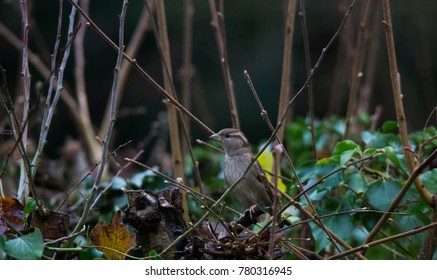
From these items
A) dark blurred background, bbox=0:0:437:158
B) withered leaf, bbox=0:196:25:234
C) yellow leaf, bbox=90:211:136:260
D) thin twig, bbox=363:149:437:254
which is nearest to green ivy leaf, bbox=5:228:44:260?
withered leaf, bbox=0:196:25:234

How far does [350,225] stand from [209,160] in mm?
2076

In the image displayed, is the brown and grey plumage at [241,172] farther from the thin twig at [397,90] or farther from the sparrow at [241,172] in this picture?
the thin twig at [397,90]

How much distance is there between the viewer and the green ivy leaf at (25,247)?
67.7 inches

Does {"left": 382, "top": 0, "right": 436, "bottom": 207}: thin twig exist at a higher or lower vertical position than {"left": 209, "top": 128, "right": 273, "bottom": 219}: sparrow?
higher

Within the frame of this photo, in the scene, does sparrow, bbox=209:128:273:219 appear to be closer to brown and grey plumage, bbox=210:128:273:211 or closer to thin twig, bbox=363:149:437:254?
brown and grey plumage, bbox=210:128:273:211

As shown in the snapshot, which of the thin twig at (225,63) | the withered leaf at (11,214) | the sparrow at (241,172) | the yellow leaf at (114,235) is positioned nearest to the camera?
the withered leaf at (11,214)

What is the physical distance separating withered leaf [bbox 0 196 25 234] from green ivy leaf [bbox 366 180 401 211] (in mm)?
1121

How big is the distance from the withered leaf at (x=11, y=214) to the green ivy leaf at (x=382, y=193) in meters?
1.12

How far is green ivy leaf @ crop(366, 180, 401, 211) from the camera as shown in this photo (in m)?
2.34

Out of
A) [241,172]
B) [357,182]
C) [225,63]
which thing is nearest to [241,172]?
[241,172]

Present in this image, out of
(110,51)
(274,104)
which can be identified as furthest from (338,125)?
(110,51)

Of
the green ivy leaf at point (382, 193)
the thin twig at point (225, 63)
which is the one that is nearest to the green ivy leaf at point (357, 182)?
the green ivy leaf at point (382, 193)

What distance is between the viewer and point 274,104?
9141 mm
